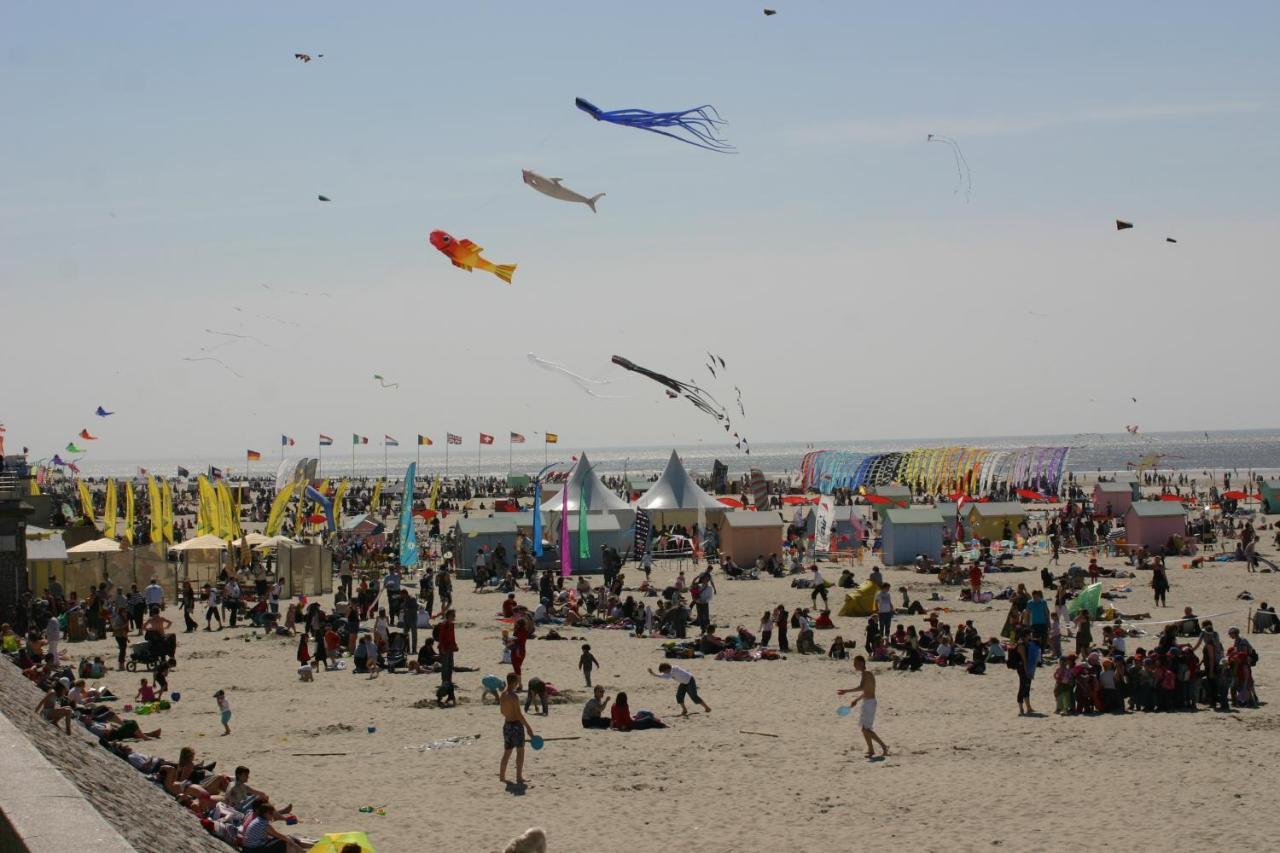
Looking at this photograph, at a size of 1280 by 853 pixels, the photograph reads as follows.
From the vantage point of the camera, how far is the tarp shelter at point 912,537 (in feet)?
103

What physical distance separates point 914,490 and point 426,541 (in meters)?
29.8

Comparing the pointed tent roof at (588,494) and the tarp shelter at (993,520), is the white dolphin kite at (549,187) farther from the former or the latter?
the tarp shelter at (993,520)

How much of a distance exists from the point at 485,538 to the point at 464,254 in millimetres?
14582

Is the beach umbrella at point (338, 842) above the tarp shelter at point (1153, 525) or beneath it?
beneath

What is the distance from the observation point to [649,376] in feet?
99.0

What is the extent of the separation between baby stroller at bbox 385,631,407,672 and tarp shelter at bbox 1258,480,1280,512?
122ft

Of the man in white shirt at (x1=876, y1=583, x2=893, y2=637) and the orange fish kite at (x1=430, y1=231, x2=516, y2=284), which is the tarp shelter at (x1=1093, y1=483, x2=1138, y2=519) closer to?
the man in white shirt at (x1=876, y1=583, x2=893, y2=637)

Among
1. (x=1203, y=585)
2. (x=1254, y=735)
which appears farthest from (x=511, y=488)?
(x=1254, y=735)

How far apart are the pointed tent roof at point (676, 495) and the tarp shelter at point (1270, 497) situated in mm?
21606

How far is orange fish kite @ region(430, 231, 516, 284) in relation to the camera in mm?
16547

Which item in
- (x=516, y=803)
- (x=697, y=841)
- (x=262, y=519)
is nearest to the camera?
(x=697, y=841)

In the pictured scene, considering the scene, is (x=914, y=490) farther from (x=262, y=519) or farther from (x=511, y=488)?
(x=262, y=519)

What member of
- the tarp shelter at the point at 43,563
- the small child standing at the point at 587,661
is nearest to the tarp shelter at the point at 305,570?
Result: the tarp shelter at the point at 43,563

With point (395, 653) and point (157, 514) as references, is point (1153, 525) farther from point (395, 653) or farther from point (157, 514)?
point (157, 514)
